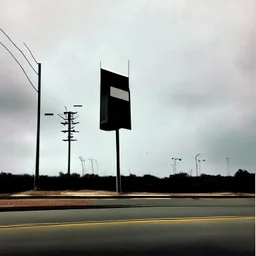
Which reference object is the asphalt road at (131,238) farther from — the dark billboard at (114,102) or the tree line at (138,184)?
the tree line at (138,184)

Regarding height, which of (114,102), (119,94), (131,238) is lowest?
(131,238)

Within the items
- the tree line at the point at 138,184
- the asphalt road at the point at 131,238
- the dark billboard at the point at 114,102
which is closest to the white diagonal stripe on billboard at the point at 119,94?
the dark billboard at the point at 114,102

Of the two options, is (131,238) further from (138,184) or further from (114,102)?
(138,184)

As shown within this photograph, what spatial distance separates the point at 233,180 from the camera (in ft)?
134

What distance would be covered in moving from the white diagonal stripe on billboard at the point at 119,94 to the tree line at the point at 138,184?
9045mm

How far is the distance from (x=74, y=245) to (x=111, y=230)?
2.09m

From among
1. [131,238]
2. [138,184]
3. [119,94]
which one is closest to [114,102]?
[119,94]

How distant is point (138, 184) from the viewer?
43594 millimetres

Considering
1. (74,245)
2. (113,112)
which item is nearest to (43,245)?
(74,245)

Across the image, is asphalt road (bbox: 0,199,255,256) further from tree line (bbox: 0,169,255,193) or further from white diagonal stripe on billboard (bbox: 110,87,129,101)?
tree line (bbox: 0,169,255,193)

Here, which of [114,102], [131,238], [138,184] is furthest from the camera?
[138,184]

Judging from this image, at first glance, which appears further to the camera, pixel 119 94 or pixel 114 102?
pixel 119 94

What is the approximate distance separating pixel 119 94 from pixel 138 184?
1198cm

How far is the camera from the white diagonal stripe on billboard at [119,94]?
3506 centimetres
